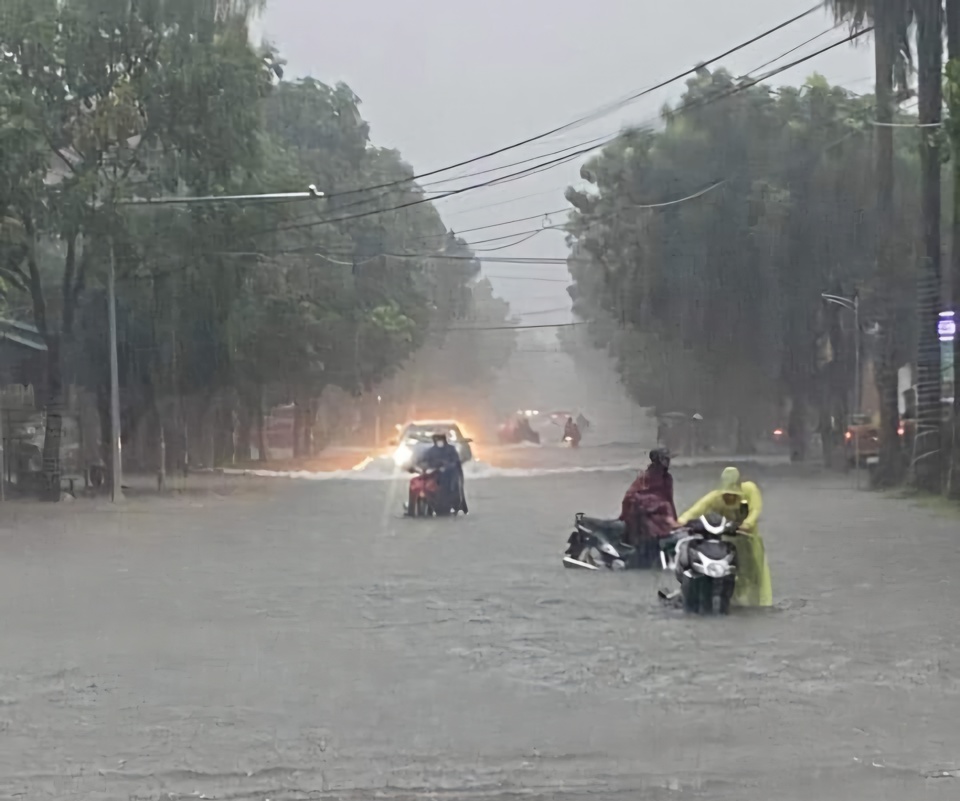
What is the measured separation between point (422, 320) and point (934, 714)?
50918mm

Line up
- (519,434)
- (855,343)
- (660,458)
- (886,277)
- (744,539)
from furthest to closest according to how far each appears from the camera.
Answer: (519,434)
(855,343)
(886,277)
(660,458)
(744,539)

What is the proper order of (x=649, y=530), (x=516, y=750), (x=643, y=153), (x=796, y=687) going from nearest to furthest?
(x=516, y=750)
(x=796, y=687)
(x=649, y=530)
(x=643, y=153)

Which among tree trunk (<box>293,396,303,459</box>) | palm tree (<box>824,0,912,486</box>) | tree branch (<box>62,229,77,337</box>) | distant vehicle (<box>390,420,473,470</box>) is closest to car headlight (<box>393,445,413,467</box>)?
distant vehicle (<box>390,420,473,470</box>)

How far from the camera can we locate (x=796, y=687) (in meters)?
9.78

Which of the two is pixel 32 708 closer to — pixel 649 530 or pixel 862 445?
pixel 649 530

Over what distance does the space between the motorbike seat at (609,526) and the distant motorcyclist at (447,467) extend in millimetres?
7673

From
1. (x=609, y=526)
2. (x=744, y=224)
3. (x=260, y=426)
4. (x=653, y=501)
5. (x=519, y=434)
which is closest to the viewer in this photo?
(x=653, y=501)

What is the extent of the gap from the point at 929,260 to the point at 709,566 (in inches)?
725

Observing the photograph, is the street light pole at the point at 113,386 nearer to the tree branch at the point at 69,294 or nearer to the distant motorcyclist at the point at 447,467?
the tree branch at the point at 69,294

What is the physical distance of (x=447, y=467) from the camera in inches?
1000

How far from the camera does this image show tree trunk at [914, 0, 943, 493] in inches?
1110

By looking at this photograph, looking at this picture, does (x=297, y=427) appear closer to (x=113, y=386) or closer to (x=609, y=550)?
(x=113, y=386)

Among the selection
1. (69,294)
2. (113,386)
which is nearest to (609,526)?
(113,386)

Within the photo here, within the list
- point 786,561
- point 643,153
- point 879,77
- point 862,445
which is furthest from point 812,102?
point 786,561
